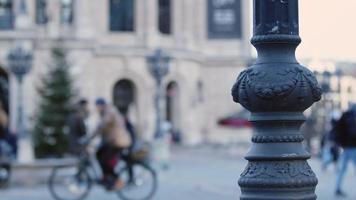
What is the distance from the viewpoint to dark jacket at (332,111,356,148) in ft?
48.8

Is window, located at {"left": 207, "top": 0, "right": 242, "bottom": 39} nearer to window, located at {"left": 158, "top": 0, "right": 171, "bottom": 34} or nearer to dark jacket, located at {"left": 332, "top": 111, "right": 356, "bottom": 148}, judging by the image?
window, located at {"left": 158, "top": 0, "right": 171, "bottom": 34}

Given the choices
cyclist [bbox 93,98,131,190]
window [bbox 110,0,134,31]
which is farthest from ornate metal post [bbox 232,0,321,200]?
window [bbox 110,0,134,31]

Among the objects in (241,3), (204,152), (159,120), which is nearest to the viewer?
(159,120)

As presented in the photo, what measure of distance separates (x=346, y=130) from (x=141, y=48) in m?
32.5

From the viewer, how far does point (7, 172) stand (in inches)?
702

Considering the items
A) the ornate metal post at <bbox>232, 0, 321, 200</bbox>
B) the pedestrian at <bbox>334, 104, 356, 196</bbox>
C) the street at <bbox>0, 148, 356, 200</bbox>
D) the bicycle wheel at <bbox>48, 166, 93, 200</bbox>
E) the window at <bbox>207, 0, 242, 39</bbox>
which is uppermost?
the window at <bbox>207, 0, 242, 39</bbox>

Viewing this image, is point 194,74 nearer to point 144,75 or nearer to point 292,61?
point 144,75

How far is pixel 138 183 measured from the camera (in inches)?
543

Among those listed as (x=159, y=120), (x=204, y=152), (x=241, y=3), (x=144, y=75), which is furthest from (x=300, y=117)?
(x=241, y=3)

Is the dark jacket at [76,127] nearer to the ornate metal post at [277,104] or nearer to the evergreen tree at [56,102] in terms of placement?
the evergreen tree at [56,102]

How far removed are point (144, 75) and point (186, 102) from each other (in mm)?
3947

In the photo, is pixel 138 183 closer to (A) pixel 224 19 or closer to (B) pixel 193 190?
(B) pixel 193 190

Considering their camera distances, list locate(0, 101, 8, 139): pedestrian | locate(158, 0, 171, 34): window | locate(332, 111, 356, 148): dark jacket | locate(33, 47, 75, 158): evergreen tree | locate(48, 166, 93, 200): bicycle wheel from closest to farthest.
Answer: locate(48, 166, 93, 200): bicycle wheel → locate(332, 111, 356, 148): dark jacket → locate(0, 101, 8, 139): pedestrian → locate(33, 47, 75, 158): evergreen tree → locate(158, 0, 171, 34): window

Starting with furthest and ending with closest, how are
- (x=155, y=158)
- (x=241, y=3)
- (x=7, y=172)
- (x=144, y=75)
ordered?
(x=241, y=3) < (x=144, y=75) < (x=155, y=158) < (x=7, y=172)
